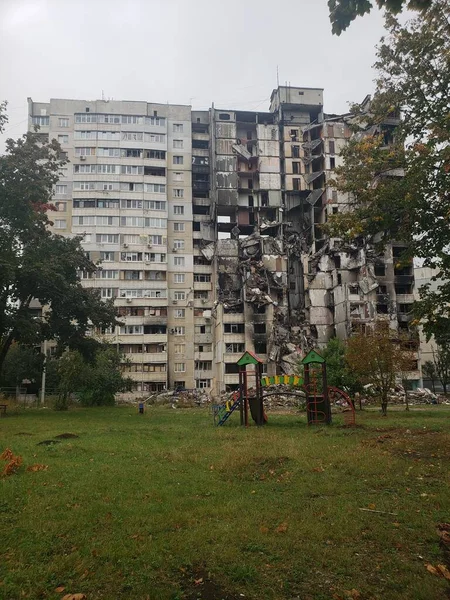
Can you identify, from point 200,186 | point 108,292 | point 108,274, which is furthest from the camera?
point 200,186

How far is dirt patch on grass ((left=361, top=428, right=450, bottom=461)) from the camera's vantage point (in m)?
13.4

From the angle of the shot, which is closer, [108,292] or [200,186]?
[108,292]

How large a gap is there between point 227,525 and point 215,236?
66998mm

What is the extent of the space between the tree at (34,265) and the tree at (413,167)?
67.6ft

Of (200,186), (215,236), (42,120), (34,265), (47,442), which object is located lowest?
(47,442)

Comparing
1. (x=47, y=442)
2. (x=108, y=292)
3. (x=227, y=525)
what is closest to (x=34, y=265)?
(x=47, y=442)

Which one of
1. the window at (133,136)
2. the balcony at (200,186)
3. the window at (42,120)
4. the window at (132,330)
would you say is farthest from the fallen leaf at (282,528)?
the window at (42,120)

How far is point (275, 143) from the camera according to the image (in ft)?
243

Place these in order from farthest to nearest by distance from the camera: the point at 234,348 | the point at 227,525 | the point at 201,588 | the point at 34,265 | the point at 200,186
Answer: the point at 200,186 < the point at 234,348 < the point at 34,265 < the point at 227,525 < the point at 201,588

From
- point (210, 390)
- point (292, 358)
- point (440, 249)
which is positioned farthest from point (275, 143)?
point (440, 249)

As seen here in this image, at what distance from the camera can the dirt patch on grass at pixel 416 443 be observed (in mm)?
13367

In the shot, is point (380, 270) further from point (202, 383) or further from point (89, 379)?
point (89, 379)

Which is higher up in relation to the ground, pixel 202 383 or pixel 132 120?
pixel 132 120

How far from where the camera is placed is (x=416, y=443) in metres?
15.3
